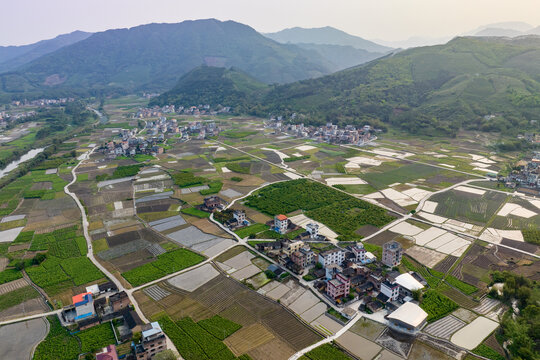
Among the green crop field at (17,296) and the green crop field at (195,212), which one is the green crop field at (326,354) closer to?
the green crop field at (17,296)

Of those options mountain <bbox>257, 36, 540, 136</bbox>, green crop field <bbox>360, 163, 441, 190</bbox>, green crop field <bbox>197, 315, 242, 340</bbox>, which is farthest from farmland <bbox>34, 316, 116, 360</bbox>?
mountain <bbox>257, 36, 540, 136</bbox>

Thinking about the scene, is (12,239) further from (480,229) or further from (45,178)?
(480,229)

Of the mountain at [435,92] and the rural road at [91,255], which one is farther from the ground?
the mountain at [435,92]

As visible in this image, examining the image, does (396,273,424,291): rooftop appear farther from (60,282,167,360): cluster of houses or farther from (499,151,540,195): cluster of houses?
(499,151,540,195): cluster of houses

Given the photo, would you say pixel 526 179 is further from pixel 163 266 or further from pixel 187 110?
pixel 187 110

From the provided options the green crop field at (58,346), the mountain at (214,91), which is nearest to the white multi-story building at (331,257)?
the green crop field at (58,346)

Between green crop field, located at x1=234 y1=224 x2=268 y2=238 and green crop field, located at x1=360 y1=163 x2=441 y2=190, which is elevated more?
green crop field, located at x1=360 y1=163 x2=441 y2=190
